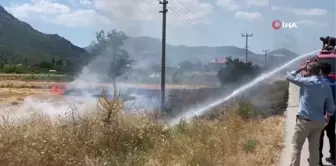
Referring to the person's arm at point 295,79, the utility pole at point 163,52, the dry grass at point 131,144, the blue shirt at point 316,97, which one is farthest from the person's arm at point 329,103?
the utility pole at point 163,52

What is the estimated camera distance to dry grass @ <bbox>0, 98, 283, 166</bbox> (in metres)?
6.87

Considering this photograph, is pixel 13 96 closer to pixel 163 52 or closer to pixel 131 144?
pixel 163 52

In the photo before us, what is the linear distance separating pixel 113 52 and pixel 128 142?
43641 mm

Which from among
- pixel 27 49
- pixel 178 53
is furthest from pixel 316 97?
pixel 27 49

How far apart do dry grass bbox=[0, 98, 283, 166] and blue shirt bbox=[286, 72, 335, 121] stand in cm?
151

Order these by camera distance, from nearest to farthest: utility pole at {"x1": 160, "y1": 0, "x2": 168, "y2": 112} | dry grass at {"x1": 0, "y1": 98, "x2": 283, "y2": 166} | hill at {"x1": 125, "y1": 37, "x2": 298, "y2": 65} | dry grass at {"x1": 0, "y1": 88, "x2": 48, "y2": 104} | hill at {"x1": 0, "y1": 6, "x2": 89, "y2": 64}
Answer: dry grass at {"x1": 0, "y1": 98, "x2": 283, "y2": 166} → utility pole at {"x1": 160, "y1": 0, "x2": 168, "y2": 112} → dry grass at {"x1": 0, "y1": 88, "x2": 48, "y2": 104} → hill at {"x1": 125, "y1": 37, "x2": 298, "y2": 65} → hill at {"x1": 0, "y1": 6, "x2": 89, "y2": 64}

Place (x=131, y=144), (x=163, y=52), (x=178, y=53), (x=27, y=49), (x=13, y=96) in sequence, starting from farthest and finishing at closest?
(x=27, y=49), (x=178, y=53), (x=13, y=96), (x=163, y=52), (x=131, y=144)

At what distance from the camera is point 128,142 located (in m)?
8.99

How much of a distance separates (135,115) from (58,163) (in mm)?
3307

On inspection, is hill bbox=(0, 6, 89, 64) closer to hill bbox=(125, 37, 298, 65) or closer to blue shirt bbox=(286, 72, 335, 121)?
hill bbox=(125, 37, 298, 65)

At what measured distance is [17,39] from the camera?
183 m

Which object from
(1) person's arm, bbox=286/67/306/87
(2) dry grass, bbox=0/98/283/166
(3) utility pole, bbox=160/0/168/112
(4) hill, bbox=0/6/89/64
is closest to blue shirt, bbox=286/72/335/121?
(1) person's arm, bbox=286/67/306/87

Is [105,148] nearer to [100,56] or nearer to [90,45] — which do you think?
[100,56]

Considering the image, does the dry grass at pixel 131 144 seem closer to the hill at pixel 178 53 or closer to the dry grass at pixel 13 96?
the hill at pixel 178 53
